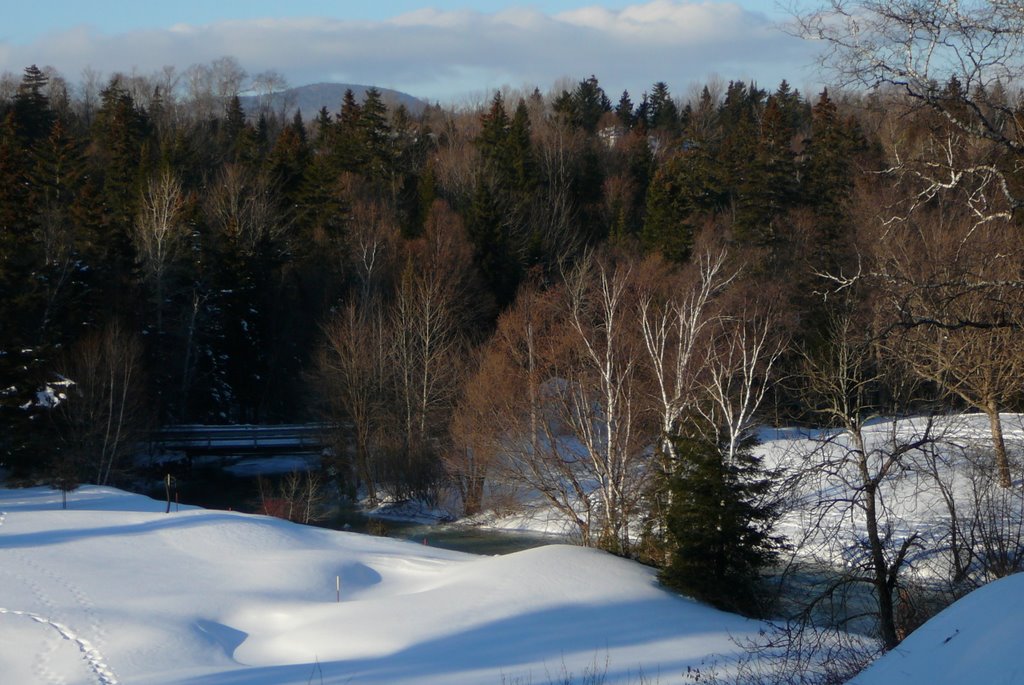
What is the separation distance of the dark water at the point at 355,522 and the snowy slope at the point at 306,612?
21.9ft

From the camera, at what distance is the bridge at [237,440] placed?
1640 inches

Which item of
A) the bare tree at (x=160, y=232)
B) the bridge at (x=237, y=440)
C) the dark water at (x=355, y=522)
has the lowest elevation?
the dark water at (x=355, y=522)

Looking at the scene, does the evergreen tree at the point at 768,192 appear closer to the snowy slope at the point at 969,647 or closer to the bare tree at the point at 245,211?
the bare tree at the point at 245,211

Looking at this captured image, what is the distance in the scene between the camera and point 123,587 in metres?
18.0

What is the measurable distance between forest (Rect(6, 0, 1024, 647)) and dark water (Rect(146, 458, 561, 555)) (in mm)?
1719

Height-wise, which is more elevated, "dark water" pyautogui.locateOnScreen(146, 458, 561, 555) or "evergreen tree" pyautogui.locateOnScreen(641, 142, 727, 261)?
"evergreen tree" pyautogui.locateOnScreen(641, 142, 727, 261)

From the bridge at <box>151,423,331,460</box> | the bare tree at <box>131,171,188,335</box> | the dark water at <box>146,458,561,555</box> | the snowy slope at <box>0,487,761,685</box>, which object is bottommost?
the dark water at <box>146,458,561,555</box>

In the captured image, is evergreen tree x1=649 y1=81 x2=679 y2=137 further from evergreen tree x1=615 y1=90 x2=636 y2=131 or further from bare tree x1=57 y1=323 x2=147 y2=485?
bare tree x1=57 y1=323 x2=147 y2=485

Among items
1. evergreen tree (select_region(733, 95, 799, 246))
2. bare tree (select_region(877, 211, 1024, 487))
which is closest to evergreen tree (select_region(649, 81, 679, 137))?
Result: evergreen tree (select_region(733, 95, 799, 246))

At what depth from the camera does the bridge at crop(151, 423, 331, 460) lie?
4166 cm

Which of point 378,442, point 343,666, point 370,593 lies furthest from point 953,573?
point 378,442

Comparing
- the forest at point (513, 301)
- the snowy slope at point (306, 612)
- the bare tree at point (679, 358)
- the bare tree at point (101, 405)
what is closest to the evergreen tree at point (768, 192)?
the forest at point (513, 301)

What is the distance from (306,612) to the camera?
1741 centimetres

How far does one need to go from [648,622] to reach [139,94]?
8439 cm
